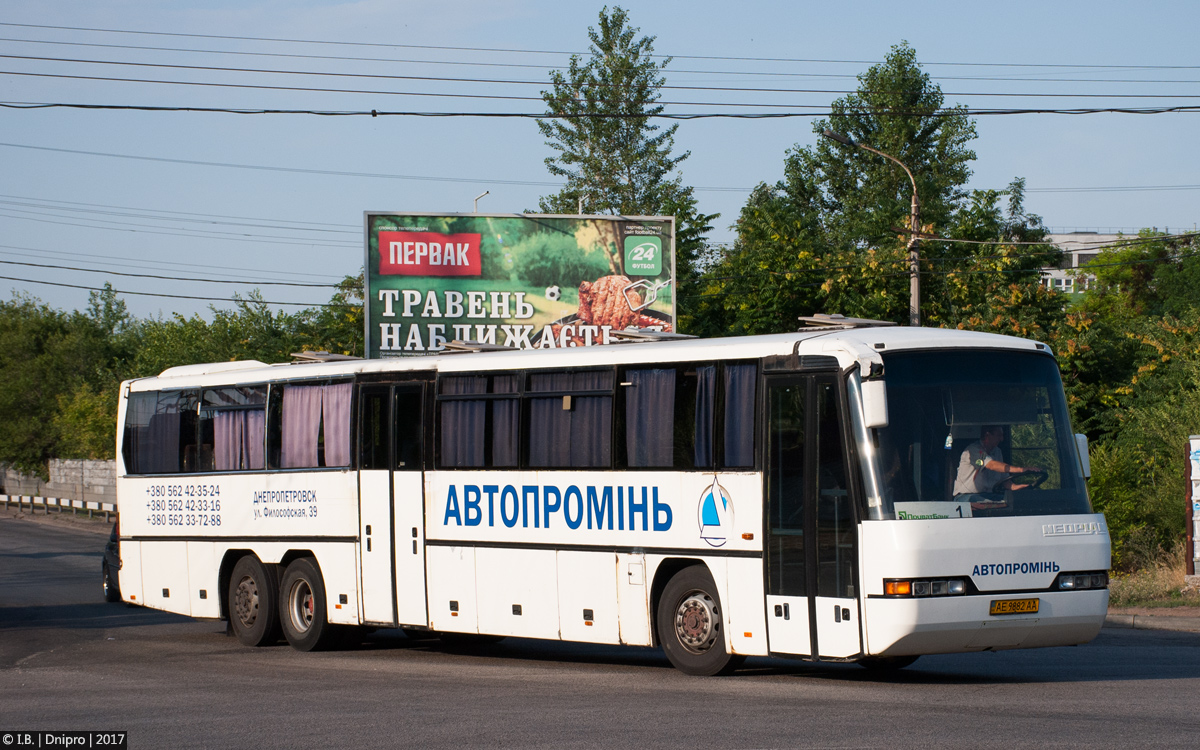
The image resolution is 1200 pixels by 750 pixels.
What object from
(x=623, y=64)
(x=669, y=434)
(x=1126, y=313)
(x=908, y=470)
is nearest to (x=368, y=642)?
(x=669, y=434)

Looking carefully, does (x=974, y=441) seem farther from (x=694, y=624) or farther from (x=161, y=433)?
(x=161, y=433)

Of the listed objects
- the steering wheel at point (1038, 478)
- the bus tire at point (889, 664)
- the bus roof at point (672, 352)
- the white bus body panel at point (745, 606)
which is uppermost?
the bus roof at point (672, 352)

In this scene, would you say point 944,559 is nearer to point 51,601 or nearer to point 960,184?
point 51,601

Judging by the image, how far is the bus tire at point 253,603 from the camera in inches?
653

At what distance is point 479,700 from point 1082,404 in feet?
83.4

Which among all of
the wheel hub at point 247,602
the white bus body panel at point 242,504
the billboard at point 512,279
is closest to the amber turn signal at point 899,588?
the white bus body panel at point 242,504

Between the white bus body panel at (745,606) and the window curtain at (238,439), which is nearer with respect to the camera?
the white bus body panel at (745,606)

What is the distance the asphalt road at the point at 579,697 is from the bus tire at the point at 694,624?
7.8 inches

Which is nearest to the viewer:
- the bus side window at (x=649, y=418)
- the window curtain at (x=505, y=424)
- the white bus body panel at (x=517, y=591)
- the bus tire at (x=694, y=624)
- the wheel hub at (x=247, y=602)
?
the bus tire at (x=694, y=624)

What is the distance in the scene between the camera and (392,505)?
49.8 ft

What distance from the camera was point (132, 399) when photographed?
1897 cm

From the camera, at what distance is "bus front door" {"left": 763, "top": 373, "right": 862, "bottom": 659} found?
11.0m

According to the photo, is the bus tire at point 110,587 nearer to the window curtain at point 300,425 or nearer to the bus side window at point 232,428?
the bus side window at point 232,428

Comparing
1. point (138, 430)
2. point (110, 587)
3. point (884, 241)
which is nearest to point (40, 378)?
point (884, 241)
